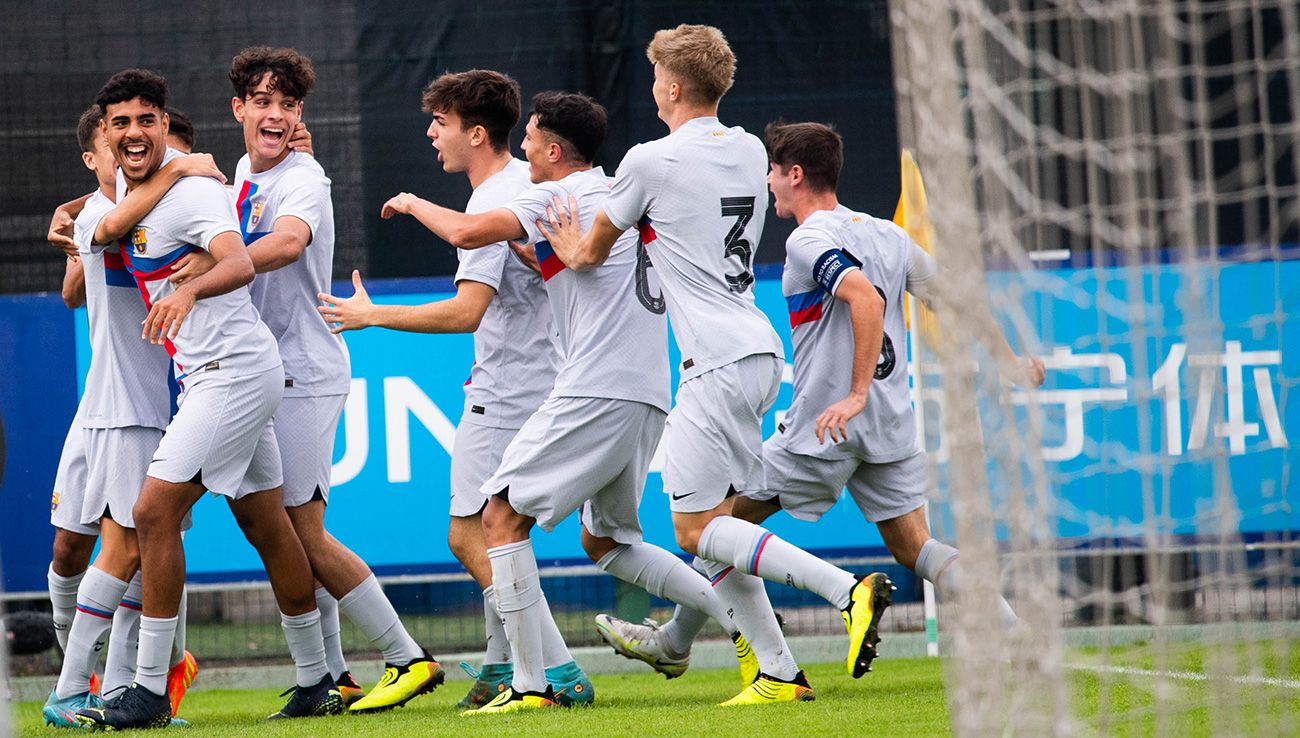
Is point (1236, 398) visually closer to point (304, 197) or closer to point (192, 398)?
point (304, 197)

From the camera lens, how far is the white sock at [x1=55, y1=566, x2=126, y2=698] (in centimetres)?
500

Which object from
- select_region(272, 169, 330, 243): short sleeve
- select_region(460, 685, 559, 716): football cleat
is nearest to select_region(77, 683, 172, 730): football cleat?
select_region(460, 685, 559, 716): football cleat

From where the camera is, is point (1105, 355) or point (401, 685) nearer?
point (401, 685)

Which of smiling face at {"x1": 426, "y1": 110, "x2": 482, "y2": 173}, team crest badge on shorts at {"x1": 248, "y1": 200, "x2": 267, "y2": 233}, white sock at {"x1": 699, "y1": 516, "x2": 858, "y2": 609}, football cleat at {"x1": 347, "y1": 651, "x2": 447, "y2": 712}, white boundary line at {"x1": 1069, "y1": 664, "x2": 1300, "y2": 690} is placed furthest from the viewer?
team crest badge on shorts at {"x1": 248, "y1": 200, "x2": 267, "y2": 233}

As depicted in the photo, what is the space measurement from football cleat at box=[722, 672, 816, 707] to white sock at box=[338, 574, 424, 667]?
3.72 ft

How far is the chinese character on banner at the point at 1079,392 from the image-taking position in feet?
20.1

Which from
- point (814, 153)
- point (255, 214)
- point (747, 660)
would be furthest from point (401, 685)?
point (814, 153)

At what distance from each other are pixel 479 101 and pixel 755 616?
6.24 feet

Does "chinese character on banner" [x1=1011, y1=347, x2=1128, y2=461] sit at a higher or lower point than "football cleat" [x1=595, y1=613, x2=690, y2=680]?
higher

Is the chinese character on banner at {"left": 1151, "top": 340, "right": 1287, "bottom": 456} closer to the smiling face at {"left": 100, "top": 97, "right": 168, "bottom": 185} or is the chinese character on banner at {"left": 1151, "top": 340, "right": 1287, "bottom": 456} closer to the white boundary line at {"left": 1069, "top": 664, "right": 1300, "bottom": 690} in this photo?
the white boundary line at {"left": 1069, "top": 664, "right": 1300, "bottom": 690}

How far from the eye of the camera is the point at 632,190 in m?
4.61

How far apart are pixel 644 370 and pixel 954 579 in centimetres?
178

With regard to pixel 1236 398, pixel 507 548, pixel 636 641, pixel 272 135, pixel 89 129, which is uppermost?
pixel 89 129

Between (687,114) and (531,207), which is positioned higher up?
(687,114)
